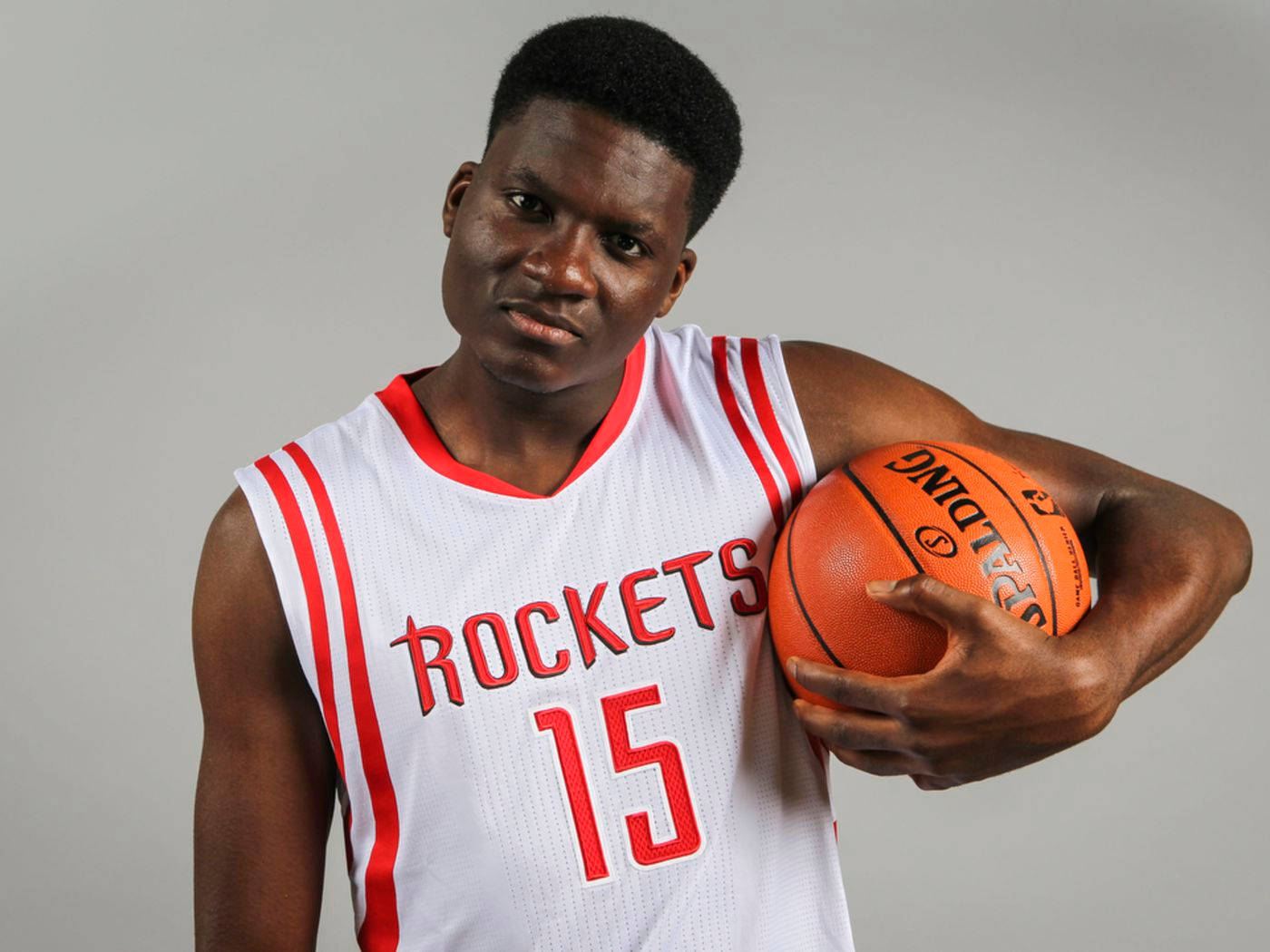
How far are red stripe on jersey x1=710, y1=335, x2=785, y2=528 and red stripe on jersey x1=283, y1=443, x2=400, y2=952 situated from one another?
0.54m

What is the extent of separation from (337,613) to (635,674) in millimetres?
383

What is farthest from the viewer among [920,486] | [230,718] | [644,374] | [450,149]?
Result: [450,149]

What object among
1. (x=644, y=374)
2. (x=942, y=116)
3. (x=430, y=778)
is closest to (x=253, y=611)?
(x=430, y=778)

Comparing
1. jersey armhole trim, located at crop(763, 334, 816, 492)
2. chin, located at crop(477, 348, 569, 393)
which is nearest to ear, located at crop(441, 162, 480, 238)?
chin, located at crop(477, 348, 569, 393)

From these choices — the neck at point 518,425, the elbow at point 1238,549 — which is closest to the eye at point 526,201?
the neck at point 518,425

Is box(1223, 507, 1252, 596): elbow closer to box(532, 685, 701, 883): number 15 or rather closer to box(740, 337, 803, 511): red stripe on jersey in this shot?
box(740, 337, 803, 511): red stripe on jersey

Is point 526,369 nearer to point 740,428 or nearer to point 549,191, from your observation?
point 549,191

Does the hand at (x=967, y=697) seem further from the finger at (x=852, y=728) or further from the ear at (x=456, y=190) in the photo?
the ear at (x=456, y=190)

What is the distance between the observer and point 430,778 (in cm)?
207

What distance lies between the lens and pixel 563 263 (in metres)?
2.00

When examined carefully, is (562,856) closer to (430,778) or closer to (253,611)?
(430,778)

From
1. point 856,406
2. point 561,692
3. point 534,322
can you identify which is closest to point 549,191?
point 534,322

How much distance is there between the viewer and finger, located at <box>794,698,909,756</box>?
74.8 inches

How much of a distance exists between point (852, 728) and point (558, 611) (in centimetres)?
41
